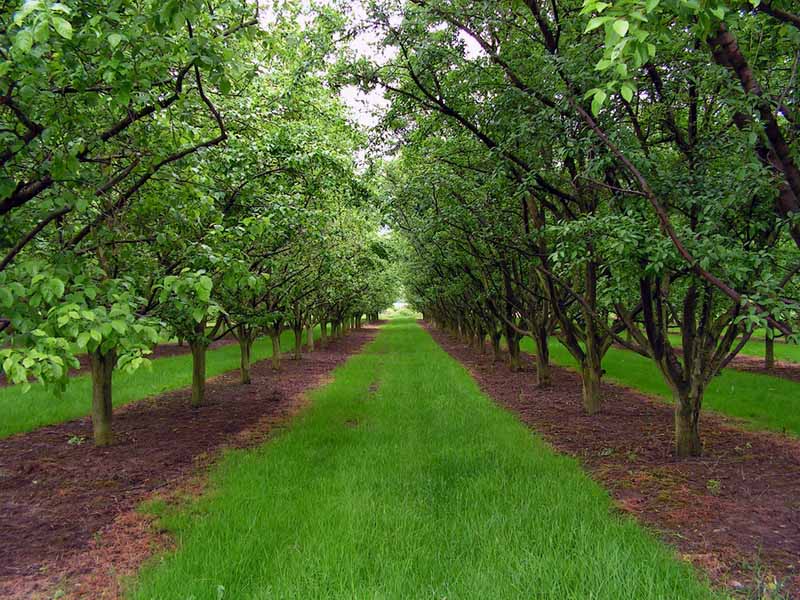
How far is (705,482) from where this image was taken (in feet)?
19.8

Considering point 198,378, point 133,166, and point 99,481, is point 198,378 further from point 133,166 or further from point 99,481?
point 133,166

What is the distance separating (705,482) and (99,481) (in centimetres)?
758

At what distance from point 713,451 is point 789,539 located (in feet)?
10.4

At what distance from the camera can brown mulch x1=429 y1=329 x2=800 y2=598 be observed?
4.16m

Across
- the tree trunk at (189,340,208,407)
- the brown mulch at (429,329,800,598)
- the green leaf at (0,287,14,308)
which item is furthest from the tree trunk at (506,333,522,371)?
the green leaf at (0,287,14,308)

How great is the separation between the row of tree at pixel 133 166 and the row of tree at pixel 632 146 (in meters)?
1.60

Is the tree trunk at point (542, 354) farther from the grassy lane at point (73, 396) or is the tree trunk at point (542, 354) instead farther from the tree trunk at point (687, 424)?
the grassy lane at point (73, 396)

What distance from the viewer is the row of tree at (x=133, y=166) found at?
316cm

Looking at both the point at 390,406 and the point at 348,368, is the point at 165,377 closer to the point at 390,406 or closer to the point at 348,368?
the point at 348,368

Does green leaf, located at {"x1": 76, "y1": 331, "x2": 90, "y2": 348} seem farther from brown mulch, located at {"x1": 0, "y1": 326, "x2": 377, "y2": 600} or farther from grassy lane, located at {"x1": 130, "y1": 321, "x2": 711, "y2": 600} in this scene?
brown mulch, located at {"x1": 0, "y1": 326, "x2": 377, "y2": 600}

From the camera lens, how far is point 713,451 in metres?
7.45

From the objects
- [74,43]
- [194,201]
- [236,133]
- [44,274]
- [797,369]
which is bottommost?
[797,369]

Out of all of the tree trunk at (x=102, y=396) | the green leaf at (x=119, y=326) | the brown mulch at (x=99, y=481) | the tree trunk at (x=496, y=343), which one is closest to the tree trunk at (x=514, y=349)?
the tree trunk at (x=496, y=343)

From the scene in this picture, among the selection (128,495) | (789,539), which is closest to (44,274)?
(128,495)
